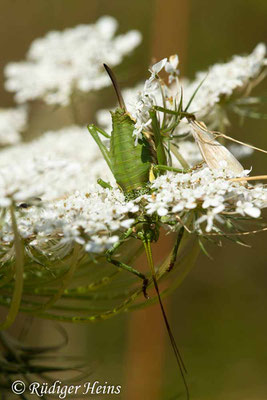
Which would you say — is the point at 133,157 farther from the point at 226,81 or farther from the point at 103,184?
the point at 226,81

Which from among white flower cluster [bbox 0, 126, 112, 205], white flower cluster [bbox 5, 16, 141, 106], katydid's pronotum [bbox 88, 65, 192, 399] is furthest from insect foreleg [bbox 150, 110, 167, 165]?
white flower cluster [bbox 5, 16, 141, 106]

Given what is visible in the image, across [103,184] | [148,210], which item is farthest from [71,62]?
[148,210]

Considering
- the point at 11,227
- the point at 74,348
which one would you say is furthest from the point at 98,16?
the point at 11,227

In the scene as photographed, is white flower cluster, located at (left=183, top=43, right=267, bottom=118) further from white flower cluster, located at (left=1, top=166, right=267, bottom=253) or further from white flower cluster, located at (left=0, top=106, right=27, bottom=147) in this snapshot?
white flower cluster, located at (left=0, top=106, right=27, bottom=147)

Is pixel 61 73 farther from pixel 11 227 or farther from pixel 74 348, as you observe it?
pixel 74 348

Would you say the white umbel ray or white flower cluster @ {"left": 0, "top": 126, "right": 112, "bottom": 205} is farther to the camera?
the white umbel ray

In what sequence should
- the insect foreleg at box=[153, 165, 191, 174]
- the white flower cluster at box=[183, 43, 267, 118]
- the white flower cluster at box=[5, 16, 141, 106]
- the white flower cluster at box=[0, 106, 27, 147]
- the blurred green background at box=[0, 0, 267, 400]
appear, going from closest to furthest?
1. the insect foreleg at box=[153, 165, 191, 174]
2. the white flower cluster at box=[183, 43, 267, 118]
3. the white flower cluster at box=[5, 16, 141, 106]
4. the white flower cluster at box=[0, 106, 27, 147]
5. the blurred green background at box=[0, 0, 267, 400]

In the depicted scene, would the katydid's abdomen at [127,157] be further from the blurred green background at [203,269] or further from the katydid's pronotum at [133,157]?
the blurred green background at [203,269]
